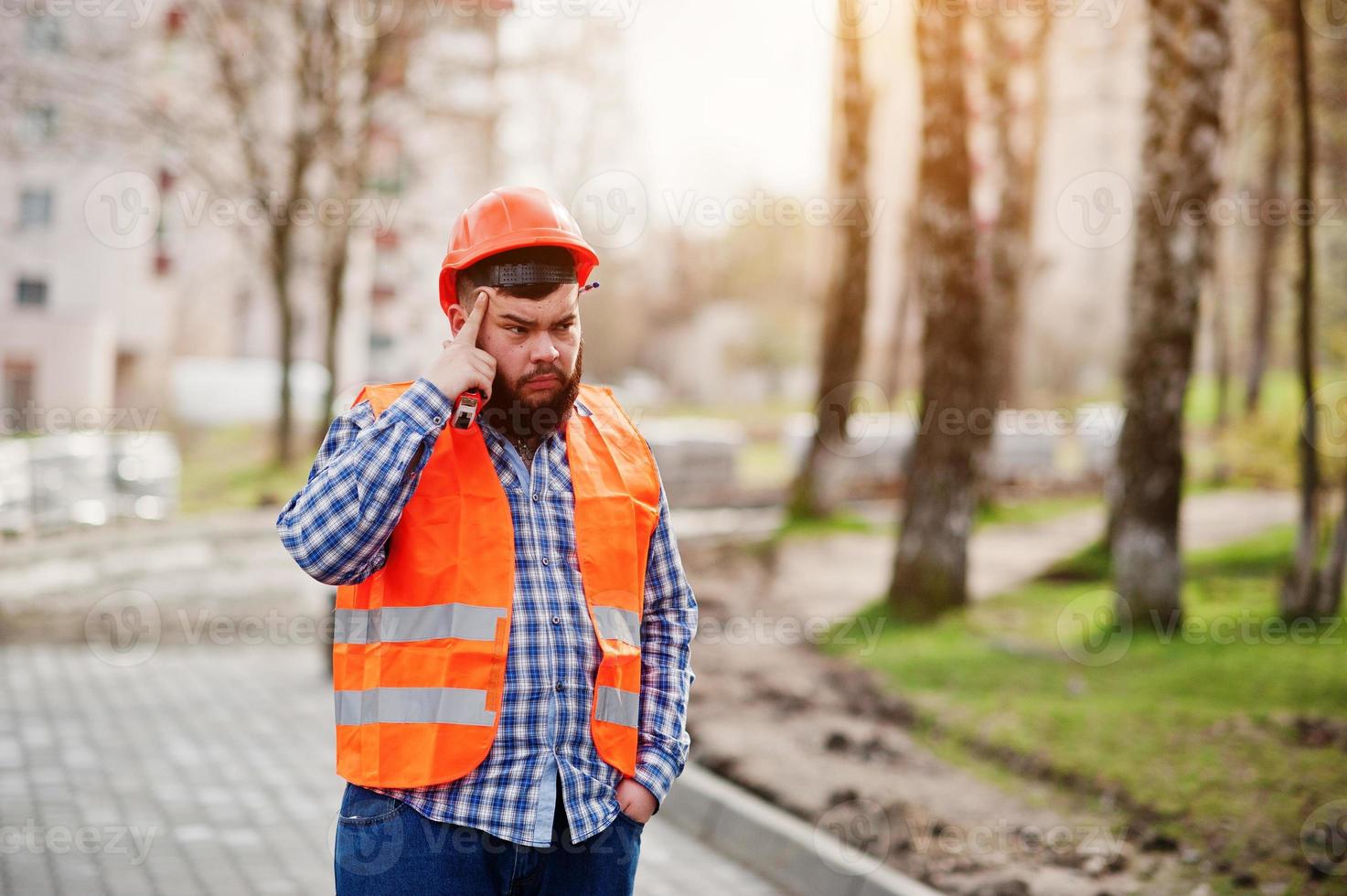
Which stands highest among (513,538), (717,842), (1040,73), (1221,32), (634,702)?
(1040,73)

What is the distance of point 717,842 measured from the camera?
6.67 metres

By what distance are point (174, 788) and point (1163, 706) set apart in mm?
5310

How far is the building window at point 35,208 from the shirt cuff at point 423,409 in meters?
19.7

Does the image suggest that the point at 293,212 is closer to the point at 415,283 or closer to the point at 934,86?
the point at 415,283

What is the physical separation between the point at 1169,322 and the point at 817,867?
5232 mm

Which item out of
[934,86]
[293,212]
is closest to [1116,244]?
[293,212]

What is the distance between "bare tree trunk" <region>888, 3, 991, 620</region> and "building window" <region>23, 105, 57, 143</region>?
12228 mm

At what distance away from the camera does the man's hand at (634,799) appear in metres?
2.84

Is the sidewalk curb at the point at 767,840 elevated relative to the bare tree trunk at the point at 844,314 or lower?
lower
